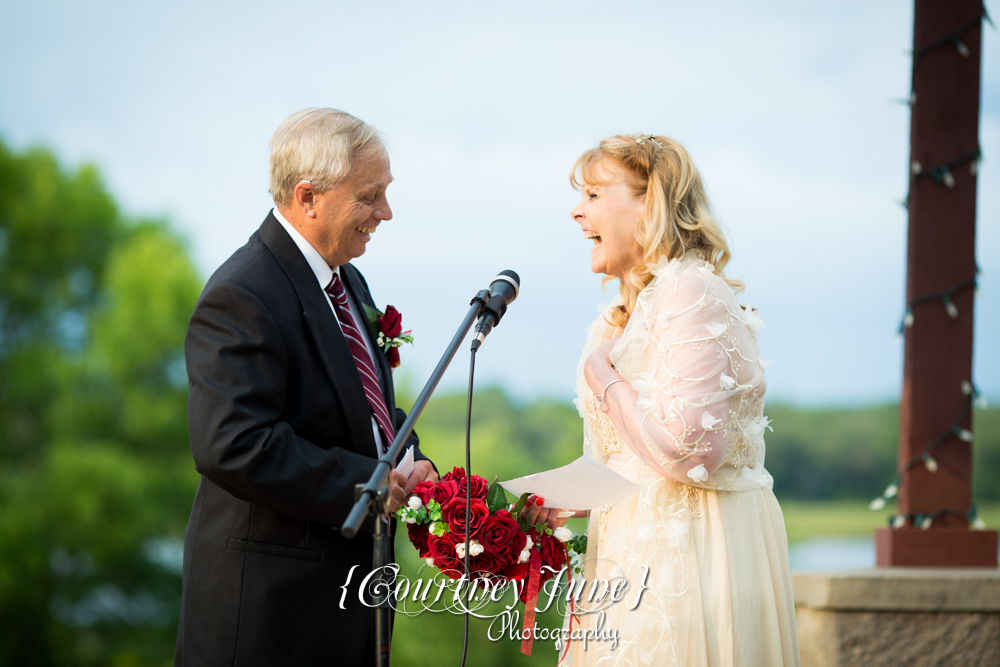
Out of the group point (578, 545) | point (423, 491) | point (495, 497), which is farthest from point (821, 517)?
point (423, 491)

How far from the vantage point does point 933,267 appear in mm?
4090

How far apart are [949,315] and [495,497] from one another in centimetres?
276

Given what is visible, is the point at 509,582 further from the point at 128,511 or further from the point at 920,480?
the point at 128,511

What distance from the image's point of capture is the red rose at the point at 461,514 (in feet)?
7.56

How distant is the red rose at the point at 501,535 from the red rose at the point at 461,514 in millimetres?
20

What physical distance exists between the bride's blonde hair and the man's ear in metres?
0.91

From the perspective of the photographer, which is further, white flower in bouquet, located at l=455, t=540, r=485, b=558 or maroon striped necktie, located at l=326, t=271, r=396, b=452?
maroon striped necktie, located at l=326, t=271, r=396, b=452

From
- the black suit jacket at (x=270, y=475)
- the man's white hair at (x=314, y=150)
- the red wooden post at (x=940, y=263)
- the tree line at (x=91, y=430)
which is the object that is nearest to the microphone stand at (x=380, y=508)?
the black suit jacket at (x=270, y=475)

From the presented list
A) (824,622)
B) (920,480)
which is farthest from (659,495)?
(920,480)

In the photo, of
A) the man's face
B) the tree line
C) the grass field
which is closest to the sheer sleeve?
the man's face

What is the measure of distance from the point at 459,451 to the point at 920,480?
22.7 m

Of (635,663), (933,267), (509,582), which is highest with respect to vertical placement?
(933,267)

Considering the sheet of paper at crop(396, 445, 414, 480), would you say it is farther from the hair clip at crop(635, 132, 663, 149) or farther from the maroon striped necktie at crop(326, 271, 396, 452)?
the hair clip at crop(635, 132, 663, 149)

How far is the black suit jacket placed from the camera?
91.4 inches
